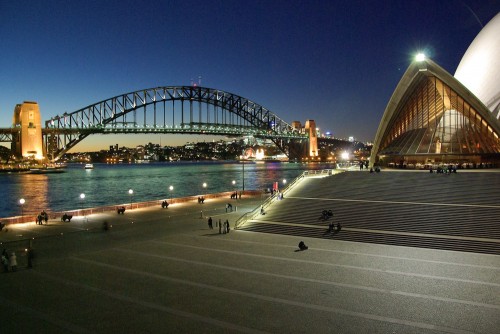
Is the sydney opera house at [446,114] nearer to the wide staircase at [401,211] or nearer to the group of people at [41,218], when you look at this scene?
the wide staircase at [401,211]

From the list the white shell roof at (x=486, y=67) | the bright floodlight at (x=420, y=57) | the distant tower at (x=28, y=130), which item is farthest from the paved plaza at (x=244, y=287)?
the distant tower at (x=28, y=130)

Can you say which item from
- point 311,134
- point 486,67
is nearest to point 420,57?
point 486,67

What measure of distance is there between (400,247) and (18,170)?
7120cm

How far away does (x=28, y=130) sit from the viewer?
67.3 meters

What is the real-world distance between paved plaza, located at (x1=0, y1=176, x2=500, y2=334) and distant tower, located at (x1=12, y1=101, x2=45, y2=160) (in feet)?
202

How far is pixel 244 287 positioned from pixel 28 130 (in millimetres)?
68835

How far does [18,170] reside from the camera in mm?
69625

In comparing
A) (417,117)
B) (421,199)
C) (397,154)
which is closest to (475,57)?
(417,117)

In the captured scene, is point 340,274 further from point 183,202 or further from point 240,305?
point 183,202

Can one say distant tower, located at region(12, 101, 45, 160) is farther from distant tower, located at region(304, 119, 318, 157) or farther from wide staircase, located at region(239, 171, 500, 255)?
wide staircase, located at region(239, 171, 500, 255)

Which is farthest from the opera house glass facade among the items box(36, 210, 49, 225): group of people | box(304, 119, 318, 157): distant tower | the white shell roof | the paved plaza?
box(304, 119, 318, 157): distant tower

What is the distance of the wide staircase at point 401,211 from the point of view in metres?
11.7

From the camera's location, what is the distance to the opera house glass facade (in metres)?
23.1

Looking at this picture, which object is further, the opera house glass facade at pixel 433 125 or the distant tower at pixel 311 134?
the distant tower at pixel 311 134
